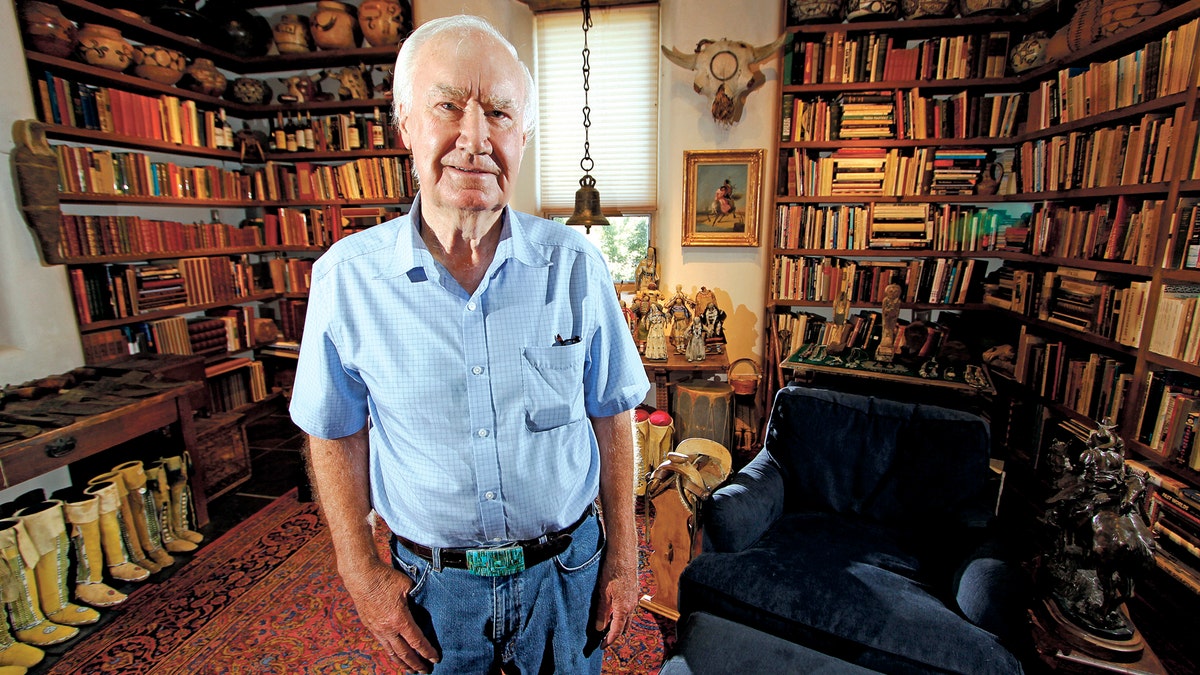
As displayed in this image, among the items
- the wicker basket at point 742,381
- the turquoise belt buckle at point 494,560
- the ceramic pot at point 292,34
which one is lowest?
the wicker basket at point 742,381

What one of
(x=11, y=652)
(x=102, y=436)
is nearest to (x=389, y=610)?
Result: (x=11, y=652)

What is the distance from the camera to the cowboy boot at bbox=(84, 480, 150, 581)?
229 cm

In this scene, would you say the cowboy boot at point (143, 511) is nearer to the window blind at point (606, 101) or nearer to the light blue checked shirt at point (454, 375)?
the light blue checked shirt at point (454, 375)

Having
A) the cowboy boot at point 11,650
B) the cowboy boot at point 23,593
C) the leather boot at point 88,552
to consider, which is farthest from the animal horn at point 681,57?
the cowboy boot at point 11,650

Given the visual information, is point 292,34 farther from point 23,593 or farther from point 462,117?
point 462,117

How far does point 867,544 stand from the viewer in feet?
6.39

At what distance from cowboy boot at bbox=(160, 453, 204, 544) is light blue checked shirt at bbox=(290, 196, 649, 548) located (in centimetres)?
236

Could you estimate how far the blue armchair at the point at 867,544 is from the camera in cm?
155

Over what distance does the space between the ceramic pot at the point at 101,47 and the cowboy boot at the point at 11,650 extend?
2633mm

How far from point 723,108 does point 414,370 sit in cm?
311

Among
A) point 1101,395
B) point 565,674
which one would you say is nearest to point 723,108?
point 1101,395

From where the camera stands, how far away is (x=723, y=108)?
339 cm

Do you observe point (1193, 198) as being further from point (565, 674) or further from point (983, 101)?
point (565, 674)

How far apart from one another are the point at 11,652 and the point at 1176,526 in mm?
4498
